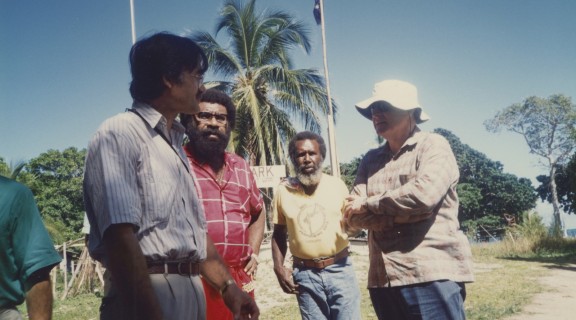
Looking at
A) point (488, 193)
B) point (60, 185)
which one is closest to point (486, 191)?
point (488, 193)

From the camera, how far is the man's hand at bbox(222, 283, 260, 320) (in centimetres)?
189

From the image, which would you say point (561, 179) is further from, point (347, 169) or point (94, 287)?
point (94, 287)

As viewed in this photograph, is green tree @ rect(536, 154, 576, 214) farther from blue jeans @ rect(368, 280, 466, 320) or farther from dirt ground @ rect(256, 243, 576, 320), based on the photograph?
blue jeans @ rect(368, 280, 466, 320)

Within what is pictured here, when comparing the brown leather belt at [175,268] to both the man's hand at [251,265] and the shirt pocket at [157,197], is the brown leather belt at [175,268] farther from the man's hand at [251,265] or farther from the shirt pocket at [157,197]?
the man's hand at [251,265]

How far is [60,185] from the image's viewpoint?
35.7m

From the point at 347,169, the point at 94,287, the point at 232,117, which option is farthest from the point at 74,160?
the point at 232,117

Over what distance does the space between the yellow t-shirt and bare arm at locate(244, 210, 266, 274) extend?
0.29m

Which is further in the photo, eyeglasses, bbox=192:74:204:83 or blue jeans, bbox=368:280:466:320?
blue jeans, bbox=368:280:466:320

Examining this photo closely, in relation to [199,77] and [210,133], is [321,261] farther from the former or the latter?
[199,77]

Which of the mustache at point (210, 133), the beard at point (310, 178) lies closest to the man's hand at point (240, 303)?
the mustache at point (210, 133)

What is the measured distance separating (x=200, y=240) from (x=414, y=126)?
1625 mm

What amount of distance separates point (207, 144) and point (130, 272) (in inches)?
67.6

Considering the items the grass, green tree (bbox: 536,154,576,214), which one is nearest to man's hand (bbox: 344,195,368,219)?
the grass

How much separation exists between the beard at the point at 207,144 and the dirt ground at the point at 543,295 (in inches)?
193
